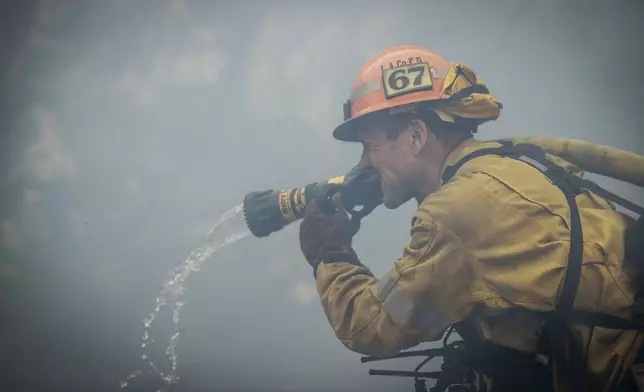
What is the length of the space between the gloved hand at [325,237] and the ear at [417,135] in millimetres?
426

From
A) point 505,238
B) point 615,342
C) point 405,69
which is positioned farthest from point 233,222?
point 615,342

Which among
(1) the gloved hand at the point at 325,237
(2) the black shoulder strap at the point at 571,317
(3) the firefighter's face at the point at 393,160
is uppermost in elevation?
(3) the firefighter's face at the point at 393,160

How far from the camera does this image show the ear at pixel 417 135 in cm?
166

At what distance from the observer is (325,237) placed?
1.67 metres

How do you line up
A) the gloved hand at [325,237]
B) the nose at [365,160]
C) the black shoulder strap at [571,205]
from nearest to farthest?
the black shoulder strap at [571,205] → the gloved hand at [325,237] → the nose at [365,160]

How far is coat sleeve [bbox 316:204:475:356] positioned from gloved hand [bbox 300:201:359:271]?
19cm

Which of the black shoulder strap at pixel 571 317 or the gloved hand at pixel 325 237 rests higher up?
the gloved hand at pixel 325 237

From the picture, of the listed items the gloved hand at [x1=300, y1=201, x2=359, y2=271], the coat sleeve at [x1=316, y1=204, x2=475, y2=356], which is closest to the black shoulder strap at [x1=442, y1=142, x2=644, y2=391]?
the coat sleeve at [x1=316, y1=204, x2=475, y2=356]

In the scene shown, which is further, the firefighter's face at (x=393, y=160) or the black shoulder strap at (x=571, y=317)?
the firefighter's face at (x=393, y=160)

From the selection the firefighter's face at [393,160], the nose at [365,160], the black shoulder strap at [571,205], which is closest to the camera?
the black shoulder strap at [571,205]

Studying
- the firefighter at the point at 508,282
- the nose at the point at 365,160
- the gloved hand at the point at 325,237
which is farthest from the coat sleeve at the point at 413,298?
the nose at the point at 365,160

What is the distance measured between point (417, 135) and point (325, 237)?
0.55 meters

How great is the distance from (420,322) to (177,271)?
639 cm

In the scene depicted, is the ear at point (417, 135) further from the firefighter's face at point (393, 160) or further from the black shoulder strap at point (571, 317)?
the black shoulder strap at point (571, 317)
